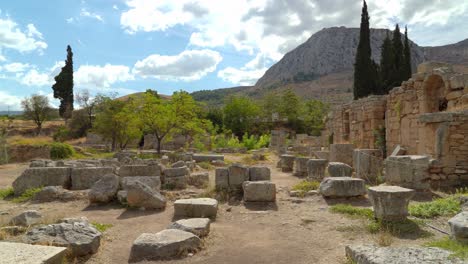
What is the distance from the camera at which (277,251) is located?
545 centimetres

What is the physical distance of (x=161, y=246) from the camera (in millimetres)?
5277

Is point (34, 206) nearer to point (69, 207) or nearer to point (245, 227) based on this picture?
point (69, 207)

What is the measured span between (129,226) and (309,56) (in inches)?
5998

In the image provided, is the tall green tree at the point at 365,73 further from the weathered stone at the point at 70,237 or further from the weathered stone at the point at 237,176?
the weathered stone at the point at 70,237

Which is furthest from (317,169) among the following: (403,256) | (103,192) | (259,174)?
(403,256)

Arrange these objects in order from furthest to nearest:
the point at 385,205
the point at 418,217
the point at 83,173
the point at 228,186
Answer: the point at 83,173 → the point at 228,186 → the point at 418,217 → the point at 385,205

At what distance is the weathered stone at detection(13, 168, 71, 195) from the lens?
35.2 feet

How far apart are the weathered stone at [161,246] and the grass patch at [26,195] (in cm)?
624

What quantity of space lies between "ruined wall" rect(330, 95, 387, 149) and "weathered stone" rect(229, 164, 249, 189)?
8.22m

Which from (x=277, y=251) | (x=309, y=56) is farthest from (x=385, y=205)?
(x=309, y=56)

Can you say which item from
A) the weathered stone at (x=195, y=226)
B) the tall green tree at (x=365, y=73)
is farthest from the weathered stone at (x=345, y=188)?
the tall green tree at (x=365, y=73)

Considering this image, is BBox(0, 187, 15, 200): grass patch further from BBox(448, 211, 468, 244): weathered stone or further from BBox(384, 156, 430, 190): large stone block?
BBox(448, 211, 468, 244): weathered stone

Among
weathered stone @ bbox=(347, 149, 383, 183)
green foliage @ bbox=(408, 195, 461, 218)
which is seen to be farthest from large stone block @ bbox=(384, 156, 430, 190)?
green foliage @ bbox=(408, 195, 461, 218)

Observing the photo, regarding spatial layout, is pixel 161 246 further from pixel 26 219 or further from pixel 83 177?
pixel 83 177
